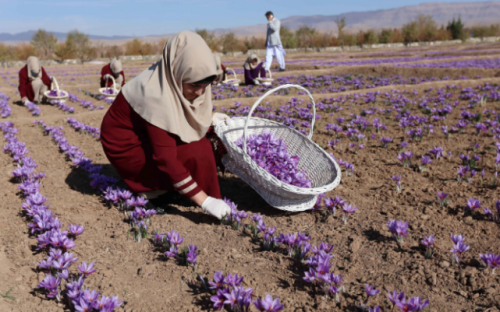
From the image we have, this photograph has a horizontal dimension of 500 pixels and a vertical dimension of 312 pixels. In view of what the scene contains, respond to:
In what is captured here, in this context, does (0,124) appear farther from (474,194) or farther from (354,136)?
(474,194)

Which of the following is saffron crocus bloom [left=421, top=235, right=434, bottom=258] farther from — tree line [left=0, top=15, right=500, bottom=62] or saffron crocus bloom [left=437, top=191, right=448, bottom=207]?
tree line [left=0, top=15, right=500, bottom=62]

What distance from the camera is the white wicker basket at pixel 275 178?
10.4ft

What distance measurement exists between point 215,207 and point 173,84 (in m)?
1.16

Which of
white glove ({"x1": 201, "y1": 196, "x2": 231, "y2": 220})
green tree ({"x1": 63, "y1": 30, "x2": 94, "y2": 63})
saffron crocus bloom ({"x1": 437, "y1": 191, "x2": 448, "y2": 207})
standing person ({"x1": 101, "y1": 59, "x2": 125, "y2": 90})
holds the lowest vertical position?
saffron crocus bloom ({"x1": 437, "y1": 191, "x2": 448, "y2": 207})

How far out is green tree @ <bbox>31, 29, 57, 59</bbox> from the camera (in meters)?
35.0

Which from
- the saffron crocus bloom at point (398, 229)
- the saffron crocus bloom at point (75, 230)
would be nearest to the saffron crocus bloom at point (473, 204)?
the saffron crocus bloom at point (398, 229)

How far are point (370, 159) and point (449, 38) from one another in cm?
4993

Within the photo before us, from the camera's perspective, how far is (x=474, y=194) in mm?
3809

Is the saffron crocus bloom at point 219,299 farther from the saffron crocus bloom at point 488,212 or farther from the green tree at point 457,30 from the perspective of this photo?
the green tree at point 457,30

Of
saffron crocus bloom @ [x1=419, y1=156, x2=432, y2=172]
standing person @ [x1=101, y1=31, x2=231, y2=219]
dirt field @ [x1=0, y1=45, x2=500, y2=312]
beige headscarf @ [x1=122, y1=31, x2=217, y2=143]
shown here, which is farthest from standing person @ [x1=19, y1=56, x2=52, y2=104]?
saffron crocus bloom @ [x1=419, y1=156, x2=432, y2=172]

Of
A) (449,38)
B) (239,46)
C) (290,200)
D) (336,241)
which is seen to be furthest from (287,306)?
(449,38)

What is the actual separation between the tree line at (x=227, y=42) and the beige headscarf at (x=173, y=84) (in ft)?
118

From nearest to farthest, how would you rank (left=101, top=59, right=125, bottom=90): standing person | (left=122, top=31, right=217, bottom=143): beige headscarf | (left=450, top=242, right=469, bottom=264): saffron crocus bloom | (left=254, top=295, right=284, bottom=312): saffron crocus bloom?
1. (left=254, top=295, right=284, bottom=312): saffron crocus bloom
2. (left=450, top=242, right=469, bottom=264): saffron crocus bloom
3. (left=122, top=31, right=217, bottom=143): beige headscarf
4. (left=101, top=59, right=125, bottom=90): standing person

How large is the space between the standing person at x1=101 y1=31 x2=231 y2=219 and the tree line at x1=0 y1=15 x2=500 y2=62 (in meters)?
35.7
